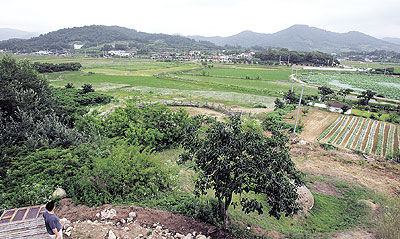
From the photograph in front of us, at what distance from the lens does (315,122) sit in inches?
966

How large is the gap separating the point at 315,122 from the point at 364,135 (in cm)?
471

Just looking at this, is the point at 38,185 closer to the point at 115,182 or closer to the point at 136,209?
the point at 115,182

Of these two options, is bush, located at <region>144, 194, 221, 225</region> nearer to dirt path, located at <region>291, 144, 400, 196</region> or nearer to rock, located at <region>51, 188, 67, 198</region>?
rock, located at <region>51, 188, 67, 198</region>

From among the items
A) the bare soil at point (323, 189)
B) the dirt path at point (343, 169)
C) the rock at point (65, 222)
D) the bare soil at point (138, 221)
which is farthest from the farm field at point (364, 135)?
the rock at point (65, 222)

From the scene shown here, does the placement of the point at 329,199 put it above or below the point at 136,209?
below

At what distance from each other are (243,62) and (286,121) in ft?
270

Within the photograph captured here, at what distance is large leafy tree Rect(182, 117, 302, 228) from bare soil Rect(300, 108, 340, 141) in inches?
591

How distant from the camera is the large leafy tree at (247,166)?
6289 mm

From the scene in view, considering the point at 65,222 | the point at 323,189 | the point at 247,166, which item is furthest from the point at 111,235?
the point at 323,189

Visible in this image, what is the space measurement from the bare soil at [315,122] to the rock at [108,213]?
691 inches

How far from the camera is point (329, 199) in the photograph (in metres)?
11.3

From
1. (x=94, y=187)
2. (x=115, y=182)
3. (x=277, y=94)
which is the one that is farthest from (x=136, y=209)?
(x=277, y=94)

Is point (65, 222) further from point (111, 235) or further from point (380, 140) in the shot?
point (380, 140)

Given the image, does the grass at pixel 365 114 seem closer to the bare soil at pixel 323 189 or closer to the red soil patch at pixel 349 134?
the red soil patch at pixel 349 134
